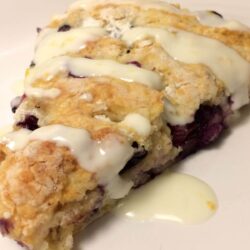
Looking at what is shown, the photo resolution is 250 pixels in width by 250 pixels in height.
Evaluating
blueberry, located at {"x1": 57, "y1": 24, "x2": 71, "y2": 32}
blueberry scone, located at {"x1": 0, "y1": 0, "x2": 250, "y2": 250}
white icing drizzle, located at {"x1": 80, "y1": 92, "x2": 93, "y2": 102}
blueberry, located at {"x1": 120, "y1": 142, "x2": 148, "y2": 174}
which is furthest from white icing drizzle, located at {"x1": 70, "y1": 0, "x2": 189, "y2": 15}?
blueberry, located at {"x1": 120, "y1": 142, "x2": 148, "y2": 174}

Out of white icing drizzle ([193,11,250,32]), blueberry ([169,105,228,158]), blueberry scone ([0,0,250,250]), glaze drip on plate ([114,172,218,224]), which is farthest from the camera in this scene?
white icing drizzle ([193,11,250,32])

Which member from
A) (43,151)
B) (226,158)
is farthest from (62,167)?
(226,158)

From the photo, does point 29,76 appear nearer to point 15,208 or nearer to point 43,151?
point 43,151

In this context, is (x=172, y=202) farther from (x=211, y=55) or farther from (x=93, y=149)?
(x=211, y=55)

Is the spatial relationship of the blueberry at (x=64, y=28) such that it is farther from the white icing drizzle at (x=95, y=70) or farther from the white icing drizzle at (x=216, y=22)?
the white icing drizzle at (x=216, y=22)

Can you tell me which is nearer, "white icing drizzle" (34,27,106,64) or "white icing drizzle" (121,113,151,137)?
"white icing drizzle" (121,113,151,137)

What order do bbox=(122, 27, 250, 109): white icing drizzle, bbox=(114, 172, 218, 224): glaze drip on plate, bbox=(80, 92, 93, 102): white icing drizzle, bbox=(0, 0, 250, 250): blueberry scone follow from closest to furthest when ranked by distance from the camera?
bbox=(0, 0, 250, 250): blueberry scone, bbox=(114, 172, 218, 224): glaze drip on plate, bbox=(80, 92, 93, 102): white icing drizzle, bbox=(122, 27, 250, 109): white icing drizzle

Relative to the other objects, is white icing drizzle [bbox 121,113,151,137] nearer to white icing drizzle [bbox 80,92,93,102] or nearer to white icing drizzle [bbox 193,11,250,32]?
white icing drizzle [bbox 80,92,93,102]
